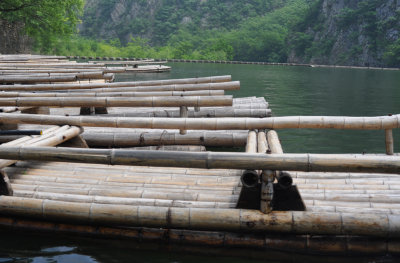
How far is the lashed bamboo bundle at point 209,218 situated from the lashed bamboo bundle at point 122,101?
10.9 feet

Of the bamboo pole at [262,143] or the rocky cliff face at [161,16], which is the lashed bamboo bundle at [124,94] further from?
the rocky cliff face at [161,16]

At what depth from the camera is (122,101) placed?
7664 mm

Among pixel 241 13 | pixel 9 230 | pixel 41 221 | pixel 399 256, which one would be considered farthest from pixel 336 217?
pixel 241 13

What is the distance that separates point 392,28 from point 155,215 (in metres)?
72.2

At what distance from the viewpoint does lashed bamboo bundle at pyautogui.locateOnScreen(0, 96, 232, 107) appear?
738 cm

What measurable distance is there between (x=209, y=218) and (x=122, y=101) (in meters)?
4.06

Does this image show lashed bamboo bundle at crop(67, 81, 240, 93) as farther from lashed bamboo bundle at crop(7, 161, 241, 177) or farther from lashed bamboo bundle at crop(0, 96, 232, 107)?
lashed bamboo bundle at crop(7, 161, 241, 177)

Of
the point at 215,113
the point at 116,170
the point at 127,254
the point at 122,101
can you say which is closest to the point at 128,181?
the point at 116,170

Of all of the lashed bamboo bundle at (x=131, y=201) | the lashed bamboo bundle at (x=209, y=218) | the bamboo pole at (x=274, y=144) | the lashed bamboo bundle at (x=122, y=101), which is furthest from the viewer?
the lashed bamboo bundle at (x=122, y=101)

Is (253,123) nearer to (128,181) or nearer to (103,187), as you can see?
(128,181)

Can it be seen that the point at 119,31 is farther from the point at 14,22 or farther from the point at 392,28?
the point at 14,22

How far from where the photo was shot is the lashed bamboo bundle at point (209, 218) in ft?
13.2

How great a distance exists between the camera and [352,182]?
5180mm

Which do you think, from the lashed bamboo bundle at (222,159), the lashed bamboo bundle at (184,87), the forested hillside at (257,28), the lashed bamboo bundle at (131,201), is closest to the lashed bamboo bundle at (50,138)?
the lashed bamboo bundle at (222,159)
